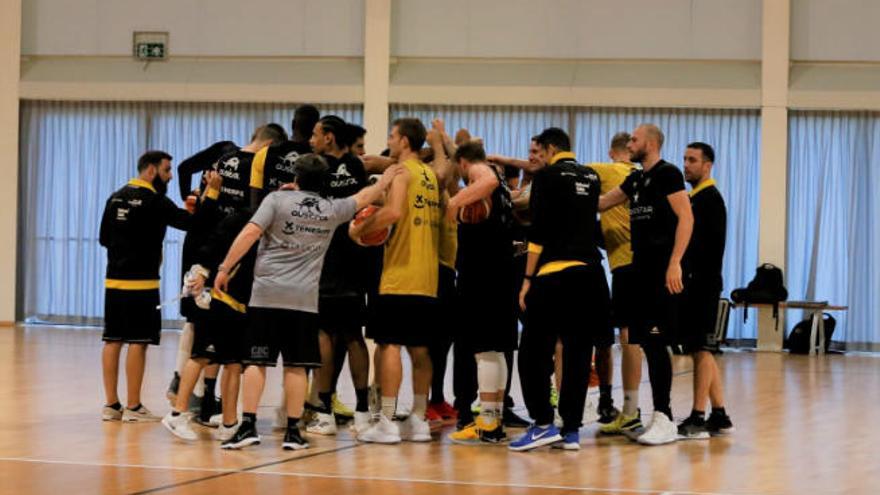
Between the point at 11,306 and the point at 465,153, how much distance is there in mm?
12708

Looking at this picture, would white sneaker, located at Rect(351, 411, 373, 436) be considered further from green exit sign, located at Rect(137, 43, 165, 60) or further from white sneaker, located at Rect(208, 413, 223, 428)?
green exit sign, located at Rect(137, 43, 165, 60)

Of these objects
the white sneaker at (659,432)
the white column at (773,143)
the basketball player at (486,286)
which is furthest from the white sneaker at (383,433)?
the white column at (773,143)

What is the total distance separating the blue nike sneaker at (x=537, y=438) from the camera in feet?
24.4

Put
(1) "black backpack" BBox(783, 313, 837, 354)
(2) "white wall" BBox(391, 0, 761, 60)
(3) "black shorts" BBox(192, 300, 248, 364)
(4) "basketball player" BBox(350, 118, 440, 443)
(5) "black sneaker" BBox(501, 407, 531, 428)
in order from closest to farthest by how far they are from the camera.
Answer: (3) "black shorts" BBox(192, 300, 248, 364) < (4) "basketball player" BBox(350, 118, 440, 443) < (5) "black sneaker" BBox(501, 407, 531, 428) < (1) "black backpack" BBox(783, 313, 837, 354) < (2) "white wall" BBox(391, 0, 761, 60)

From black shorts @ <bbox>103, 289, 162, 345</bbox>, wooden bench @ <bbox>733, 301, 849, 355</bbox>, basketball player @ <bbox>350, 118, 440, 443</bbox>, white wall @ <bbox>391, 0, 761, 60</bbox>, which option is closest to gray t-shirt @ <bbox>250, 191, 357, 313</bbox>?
basketball player @ <bbox>350, 118, 440, 443</bbox>

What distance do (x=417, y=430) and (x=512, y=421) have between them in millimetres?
1085

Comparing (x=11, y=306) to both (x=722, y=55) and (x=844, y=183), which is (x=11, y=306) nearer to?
(x=722, y=55)

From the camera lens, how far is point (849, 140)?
1795 cm

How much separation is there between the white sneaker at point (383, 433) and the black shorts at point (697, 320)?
→ 1.90m

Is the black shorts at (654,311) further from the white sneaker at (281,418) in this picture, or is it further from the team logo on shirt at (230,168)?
the team logo on shirt at (230,168)

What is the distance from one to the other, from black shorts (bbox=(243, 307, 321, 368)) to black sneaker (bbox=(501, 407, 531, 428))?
6.14 ft

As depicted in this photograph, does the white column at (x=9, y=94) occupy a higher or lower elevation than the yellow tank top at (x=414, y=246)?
higher

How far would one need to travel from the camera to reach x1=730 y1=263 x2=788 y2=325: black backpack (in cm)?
1730

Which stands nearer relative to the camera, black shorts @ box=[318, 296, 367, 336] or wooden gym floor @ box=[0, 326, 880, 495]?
wooden gym floor @ box=[0, 326, 880, 495]
